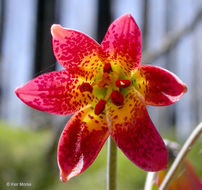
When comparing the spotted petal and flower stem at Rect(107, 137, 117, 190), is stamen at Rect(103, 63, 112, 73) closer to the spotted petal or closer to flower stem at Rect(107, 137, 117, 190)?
the spotted petal

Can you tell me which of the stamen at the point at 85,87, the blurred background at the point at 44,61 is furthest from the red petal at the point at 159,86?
the blurred background at the point at 44,61

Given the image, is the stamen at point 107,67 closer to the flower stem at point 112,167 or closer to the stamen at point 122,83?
the stamen at point 122,83

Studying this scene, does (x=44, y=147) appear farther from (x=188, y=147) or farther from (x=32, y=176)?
(x=188, y=147)

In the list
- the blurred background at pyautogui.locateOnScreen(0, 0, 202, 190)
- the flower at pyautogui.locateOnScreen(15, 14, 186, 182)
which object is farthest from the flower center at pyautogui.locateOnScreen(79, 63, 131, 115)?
the blurred background at pyautogui.locateOnScreen(0, 0, 202, 190)

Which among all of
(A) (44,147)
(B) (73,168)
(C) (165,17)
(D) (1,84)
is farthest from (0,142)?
(B) (73,168)

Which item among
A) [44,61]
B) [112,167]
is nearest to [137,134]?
[112,167]
